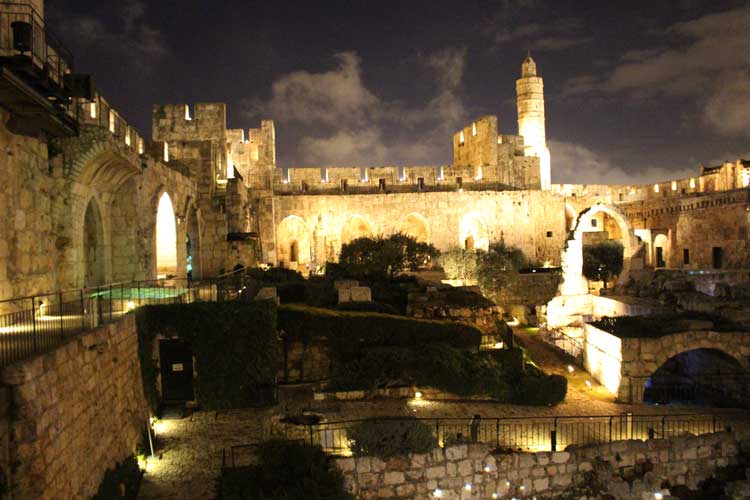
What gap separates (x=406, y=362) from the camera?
35.2ft

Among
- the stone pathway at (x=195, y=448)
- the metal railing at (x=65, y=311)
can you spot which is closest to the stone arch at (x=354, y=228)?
the metal railing at (x=65, y=311)

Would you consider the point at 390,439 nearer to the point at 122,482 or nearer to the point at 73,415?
the point at 122,482

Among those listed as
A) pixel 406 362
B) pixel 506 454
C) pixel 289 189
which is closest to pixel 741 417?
pixel 506 454

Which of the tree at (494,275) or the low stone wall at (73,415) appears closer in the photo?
the low stone wall at (73,415)

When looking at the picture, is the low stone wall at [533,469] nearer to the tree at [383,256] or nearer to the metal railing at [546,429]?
the metal railing at [546,429]

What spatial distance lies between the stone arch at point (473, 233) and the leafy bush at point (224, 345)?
21.6 m

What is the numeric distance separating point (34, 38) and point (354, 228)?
24.5 m

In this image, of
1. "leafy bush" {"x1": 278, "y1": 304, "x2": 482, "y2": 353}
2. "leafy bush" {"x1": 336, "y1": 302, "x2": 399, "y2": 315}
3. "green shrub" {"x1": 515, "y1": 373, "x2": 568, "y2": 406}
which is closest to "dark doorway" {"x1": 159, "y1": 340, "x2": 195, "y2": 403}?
"leafy bush" {"x1": 278, "y1": 304, "x2": 482, "y2": 353}

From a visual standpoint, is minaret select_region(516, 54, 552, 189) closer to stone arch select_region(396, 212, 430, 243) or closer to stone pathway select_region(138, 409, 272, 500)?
stone arch select_region(396, 212, 430, 243)

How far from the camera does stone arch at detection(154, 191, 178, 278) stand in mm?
16672

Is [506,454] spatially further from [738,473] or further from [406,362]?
[738,473]

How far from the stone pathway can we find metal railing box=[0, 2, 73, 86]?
21.3ft

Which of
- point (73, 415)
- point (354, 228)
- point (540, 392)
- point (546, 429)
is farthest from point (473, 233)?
point (73, 415)

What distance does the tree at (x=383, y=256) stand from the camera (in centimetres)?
1969
